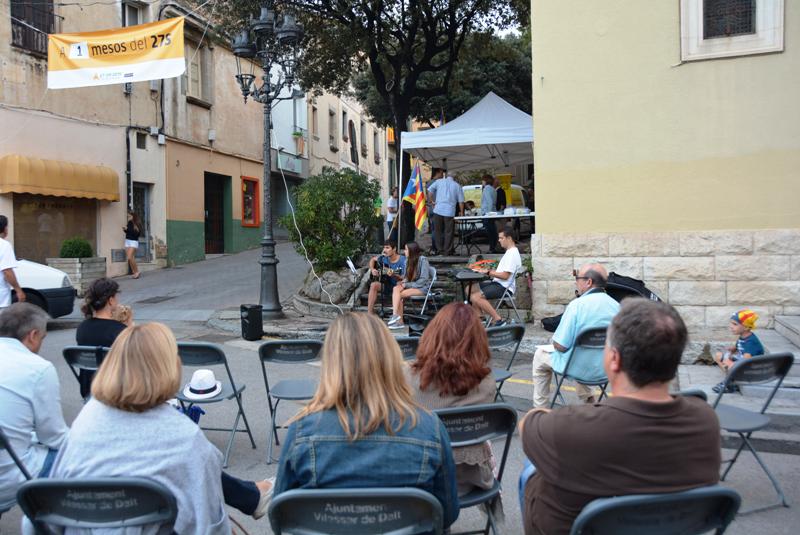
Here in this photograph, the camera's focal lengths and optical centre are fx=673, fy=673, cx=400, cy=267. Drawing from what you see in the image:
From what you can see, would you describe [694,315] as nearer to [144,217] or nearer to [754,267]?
[754,267]

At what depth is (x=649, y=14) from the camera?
363 inches

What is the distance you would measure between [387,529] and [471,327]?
1.39m

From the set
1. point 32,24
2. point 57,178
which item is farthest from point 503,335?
point 32,24

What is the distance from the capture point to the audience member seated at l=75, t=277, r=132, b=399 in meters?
4.80

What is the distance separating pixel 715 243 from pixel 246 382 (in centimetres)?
630

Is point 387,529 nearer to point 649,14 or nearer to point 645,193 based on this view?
point 645,193

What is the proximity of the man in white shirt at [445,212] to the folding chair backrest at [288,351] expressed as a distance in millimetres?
8776

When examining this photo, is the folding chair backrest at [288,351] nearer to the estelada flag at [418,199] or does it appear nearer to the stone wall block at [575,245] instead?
the stone wall block at [575,245]

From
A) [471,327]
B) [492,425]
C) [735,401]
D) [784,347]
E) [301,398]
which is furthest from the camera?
[784,347]

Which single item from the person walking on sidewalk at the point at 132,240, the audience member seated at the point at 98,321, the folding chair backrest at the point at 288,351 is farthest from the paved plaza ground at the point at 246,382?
the audience member seated at the point at 98,321

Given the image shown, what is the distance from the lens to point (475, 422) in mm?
3043

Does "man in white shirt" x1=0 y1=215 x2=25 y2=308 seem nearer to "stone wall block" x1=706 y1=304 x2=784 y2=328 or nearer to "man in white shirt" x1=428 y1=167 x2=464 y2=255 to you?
"man in white shirt" x1=428 y1=167 x2=464 y2=255

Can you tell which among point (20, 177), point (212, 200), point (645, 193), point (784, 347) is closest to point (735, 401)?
point (784, 347)

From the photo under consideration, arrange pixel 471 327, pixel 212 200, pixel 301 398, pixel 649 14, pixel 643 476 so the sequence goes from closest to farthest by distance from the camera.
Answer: pixel 643 476
pixel 471 327
pixel 301 398
pixel 649 14
pixel 212 200
